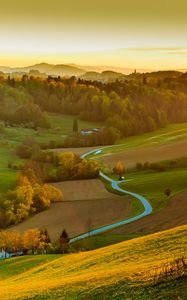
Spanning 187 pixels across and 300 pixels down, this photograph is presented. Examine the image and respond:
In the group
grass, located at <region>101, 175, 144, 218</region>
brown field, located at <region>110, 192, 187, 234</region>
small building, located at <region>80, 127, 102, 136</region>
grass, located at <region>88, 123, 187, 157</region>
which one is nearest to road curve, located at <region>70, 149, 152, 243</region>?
grass, located at <region>101, 175, 144, 218</region>

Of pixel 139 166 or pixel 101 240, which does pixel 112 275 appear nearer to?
pixel 101 240

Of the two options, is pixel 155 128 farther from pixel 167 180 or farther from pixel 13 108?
pixel 167 180

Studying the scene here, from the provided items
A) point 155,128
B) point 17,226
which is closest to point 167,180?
point 17,226

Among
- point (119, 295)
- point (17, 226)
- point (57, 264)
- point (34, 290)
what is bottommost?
point (17, 226)

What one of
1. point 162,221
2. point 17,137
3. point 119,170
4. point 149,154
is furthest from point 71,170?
point 17,137

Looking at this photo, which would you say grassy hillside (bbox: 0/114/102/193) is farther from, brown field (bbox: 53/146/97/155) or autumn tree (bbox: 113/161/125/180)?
autumn tree (bbox: 113/161/125/180)
